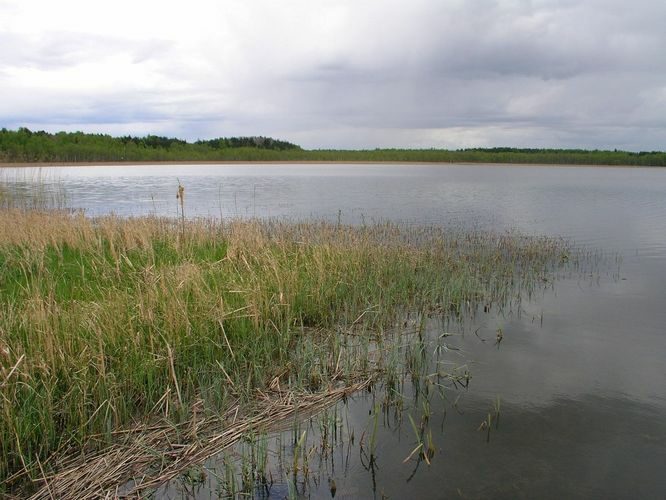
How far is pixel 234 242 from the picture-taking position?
9664mm

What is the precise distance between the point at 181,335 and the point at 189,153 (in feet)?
341

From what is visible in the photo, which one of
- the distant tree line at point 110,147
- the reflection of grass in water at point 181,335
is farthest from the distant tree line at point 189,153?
the reflection of grass in water at point 181,335

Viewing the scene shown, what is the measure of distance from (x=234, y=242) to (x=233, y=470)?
6239 mm

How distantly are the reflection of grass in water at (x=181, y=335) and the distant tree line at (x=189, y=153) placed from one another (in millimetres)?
60683

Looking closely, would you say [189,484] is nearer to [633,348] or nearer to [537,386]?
[537,386]

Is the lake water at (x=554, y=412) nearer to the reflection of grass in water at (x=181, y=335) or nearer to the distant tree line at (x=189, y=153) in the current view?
the reflection of grass in water at (x=181, y=335)

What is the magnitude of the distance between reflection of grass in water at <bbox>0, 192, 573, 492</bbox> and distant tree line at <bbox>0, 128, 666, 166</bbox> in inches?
2389

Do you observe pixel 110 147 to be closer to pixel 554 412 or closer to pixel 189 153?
pixel 189 153

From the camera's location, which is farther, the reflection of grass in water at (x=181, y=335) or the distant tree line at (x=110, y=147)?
the distant tree line at (x=110, y=147)

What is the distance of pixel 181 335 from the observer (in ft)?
18.4

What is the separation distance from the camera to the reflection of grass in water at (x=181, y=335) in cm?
421

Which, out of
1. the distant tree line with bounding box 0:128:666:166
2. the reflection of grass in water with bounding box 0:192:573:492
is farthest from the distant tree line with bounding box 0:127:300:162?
the reflection of grass in water with bounding box 0:192:573:492

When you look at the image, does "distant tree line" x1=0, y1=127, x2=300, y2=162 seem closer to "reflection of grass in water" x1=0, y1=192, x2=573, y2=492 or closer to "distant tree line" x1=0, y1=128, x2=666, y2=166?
"distant tree line" x1=0, y1=128, x2=666, y2=166

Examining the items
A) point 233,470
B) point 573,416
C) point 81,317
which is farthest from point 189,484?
point 573,416
